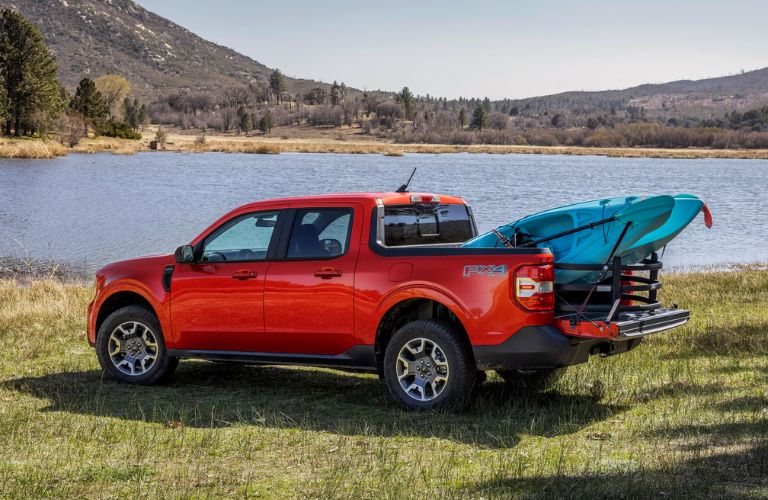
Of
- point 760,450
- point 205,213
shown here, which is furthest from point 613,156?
point 760,450

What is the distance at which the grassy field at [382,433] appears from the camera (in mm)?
5793

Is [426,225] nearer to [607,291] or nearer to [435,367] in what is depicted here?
[435,367]

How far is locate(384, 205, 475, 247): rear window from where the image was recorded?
849 cm

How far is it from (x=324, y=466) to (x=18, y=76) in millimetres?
95533

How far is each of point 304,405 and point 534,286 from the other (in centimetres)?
240

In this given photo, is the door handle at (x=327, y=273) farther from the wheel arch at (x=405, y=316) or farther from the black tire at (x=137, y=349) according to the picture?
the black tire at (x=137, y=349)

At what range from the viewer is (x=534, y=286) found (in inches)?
293

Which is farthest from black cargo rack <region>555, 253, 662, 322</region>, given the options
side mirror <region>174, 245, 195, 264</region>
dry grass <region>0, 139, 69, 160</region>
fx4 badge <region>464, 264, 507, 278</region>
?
dry grass <region>0, 139, 69, 160</region>

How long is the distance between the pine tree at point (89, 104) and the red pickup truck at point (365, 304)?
10248 cm

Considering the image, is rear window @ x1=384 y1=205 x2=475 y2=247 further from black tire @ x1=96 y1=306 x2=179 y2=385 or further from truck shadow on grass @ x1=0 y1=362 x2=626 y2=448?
black tire @ x1=96 y1=306 x2=179 y2=385

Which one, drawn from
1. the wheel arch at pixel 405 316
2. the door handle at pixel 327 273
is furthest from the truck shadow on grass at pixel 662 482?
the door handle at pixel 327 273

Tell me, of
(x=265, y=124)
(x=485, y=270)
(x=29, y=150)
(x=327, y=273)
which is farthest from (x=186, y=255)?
(x=265, y=124)

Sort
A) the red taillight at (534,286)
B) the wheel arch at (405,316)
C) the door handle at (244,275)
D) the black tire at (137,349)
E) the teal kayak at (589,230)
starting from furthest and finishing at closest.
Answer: the black tire at (137,349) < the door handle at (244,275) < the wheel arch at (405,316) < the teal kayak at (589,230) < the red taillight at (534,286)

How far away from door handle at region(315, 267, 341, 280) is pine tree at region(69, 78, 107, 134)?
104 m
